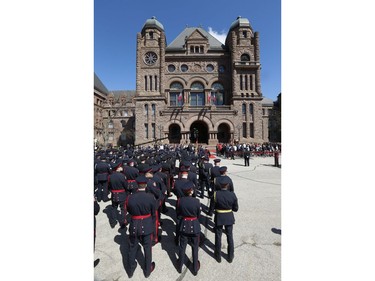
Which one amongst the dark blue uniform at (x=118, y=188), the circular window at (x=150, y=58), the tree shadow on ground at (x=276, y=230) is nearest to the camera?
the tree shadow on ground at (x=276, y=230)

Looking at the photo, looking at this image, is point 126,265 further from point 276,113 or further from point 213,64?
point 276,113

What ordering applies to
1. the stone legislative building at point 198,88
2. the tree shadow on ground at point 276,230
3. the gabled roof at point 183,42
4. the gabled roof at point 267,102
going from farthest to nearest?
the gabled roof at point 267,102
the gabled roof at point 183,42
the stone legislative building at point 198,88
the tree shadow on ground at point 276,230

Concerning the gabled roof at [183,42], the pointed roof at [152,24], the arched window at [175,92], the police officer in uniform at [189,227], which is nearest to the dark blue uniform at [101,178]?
the police officer in uniform at [189,227]

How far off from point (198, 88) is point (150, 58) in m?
10.9

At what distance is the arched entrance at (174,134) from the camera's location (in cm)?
3603

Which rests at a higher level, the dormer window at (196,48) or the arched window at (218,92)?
the dormer window at (196,48)

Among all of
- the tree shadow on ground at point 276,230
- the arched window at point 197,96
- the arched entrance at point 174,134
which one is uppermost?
the arched window at point 197,96

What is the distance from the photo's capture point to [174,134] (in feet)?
120

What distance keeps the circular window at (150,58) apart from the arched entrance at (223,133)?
17.8 metres

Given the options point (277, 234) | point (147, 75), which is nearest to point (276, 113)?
point (147, 75)

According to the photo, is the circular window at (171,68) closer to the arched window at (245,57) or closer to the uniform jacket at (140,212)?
the arched window at (245,57)

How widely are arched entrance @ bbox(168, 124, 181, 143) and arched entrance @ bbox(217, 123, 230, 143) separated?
7.74 m
